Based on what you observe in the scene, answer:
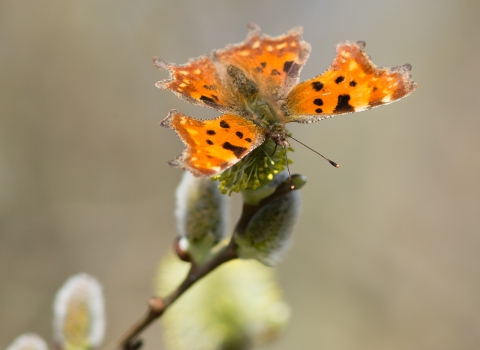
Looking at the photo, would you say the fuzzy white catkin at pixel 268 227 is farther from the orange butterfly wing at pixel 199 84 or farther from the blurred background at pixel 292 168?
the blurred background at pixel 292 168

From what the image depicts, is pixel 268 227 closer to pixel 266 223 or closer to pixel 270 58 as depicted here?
pixel 266 223

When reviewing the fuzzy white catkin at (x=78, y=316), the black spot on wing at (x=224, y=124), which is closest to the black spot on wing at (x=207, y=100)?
the black spot on wing at (x=224, y=124)

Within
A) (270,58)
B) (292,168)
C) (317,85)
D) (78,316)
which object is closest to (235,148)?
(317,85)

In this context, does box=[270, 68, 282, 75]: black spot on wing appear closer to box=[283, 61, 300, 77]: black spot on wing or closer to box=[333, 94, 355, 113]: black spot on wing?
box=[283, 61, 300, 77]: black spot on wing

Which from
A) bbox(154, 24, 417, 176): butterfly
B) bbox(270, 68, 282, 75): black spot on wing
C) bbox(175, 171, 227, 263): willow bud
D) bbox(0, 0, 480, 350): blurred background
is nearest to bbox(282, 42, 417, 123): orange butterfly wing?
bbox(154, 24, 417, 176): butterfly

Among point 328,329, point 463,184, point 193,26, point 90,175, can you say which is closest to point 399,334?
point 328,329

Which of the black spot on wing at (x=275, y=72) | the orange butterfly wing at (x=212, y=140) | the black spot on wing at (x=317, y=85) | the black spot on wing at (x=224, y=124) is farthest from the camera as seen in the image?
the black spot on wing at (x=275, y=72)

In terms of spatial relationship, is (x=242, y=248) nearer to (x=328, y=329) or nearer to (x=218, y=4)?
(x=328, y=329)
